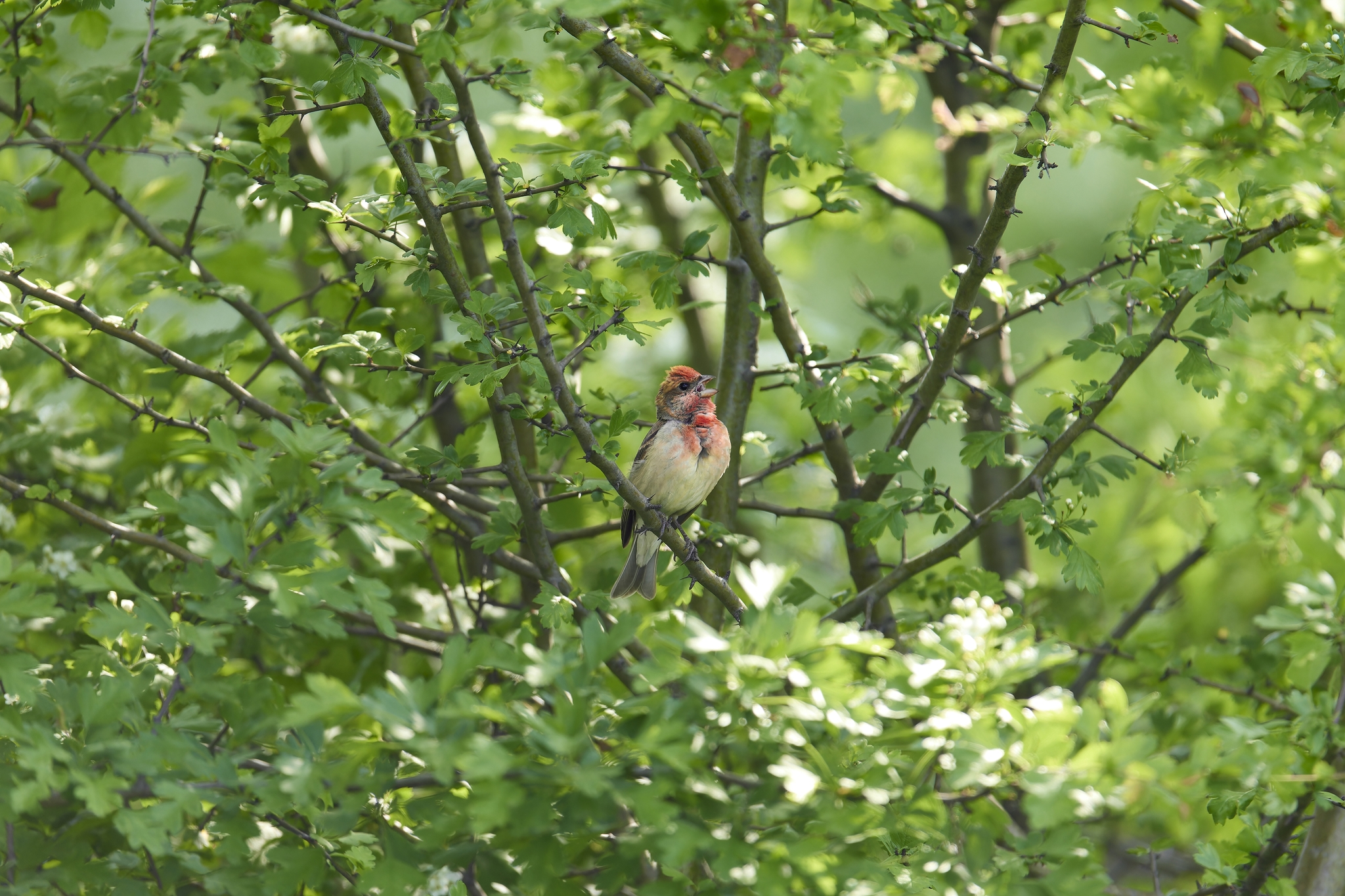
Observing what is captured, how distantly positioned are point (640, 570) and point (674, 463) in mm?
653

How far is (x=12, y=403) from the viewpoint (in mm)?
5766

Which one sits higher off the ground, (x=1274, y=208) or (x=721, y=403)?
(x=721, y=403)

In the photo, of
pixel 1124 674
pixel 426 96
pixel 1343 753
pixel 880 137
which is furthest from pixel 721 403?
pixel 880 137

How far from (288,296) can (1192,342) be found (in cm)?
480

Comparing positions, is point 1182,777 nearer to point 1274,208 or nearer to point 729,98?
point 1274,208

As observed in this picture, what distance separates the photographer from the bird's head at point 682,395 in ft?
20.1

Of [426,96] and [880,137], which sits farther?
[880,137]

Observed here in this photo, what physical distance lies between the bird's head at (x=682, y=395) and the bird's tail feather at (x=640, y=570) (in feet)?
2.24

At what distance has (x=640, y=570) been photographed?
19.7ft

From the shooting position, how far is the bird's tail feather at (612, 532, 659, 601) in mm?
5898

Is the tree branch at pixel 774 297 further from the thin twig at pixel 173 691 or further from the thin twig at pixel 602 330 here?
the thin twig at pixel 173 691

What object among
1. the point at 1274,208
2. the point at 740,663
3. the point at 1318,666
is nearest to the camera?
the point at 740,663

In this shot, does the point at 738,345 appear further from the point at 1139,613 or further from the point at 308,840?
the point at 308,840

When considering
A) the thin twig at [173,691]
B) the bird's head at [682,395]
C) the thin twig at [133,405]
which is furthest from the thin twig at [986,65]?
the thin twig at [173,691]
